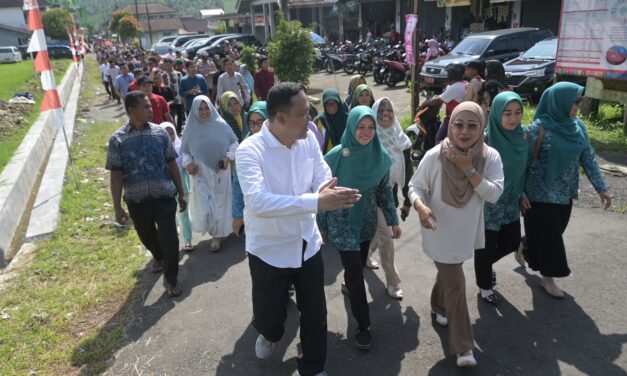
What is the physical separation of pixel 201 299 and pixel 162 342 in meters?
0.60

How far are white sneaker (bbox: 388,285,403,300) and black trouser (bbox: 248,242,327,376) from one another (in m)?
1.14

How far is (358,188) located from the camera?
3133 mm

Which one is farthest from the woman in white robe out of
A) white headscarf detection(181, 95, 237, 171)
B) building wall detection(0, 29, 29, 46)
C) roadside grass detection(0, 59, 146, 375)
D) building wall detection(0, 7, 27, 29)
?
building wall detection(0, 7, 27, 29)

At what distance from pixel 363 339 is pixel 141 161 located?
220 centimetres

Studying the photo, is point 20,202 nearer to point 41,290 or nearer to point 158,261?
point 41,290

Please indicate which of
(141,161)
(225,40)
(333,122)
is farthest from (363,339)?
(225,40)

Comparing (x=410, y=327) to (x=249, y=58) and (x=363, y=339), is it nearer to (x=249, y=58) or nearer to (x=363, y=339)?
(x=363, y=339)

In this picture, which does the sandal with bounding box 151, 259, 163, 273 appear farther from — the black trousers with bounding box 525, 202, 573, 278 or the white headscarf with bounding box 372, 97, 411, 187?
the black trousers with bounding box 525, 202, 573, 278

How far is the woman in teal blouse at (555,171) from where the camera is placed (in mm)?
3314

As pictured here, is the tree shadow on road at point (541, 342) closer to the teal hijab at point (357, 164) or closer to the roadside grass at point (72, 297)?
the teal hijab at point (357, 164)

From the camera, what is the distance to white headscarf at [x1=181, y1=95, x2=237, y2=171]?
4.57 meters

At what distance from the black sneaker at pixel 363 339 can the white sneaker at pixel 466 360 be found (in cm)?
60

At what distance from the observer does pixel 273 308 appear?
9.24 feet

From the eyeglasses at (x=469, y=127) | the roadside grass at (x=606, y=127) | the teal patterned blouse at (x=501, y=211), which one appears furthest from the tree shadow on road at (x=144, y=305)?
the roadside grass at (x=606, y=127)
